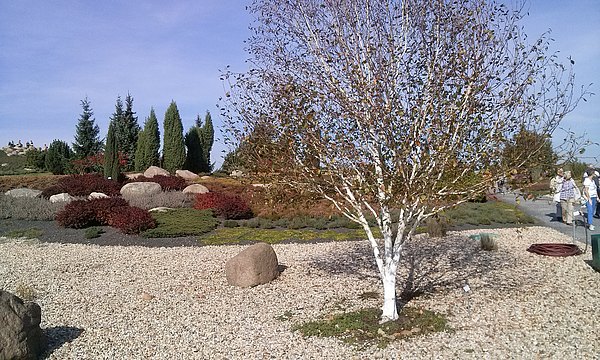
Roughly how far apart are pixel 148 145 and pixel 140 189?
12.0 meters

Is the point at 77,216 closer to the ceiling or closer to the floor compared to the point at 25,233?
closer to the ceiling

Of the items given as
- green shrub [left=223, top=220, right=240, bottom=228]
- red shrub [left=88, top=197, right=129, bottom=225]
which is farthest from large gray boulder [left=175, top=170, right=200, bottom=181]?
green shrub [left=223, top=220, right=240, bottom=228]

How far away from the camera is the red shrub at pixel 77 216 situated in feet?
46.4

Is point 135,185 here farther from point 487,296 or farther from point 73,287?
point 487,296

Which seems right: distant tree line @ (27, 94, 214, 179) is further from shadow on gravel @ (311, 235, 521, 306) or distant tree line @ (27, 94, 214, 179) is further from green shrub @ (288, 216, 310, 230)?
shadow on gravel @ (311, 235, 521, 306)

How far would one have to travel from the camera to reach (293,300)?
7.13 meters

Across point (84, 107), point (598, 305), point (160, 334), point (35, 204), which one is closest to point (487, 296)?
point (598, 305)

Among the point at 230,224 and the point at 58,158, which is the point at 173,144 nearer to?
the point at 58,158

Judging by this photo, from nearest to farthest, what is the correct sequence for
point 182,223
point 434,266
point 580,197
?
point 434,266
point 580,197
point 182,223

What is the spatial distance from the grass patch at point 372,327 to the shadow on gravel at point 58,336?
267cm

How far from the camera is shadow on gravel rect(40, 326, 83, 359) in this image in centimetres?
535

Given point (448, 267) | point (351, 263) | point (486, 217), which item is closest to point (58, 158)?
point (486, 217)

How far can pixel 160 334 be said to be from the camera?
5809 millimetres

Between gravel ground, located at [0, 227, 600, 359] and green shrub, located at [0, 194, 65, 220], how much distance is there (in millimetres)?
4633
